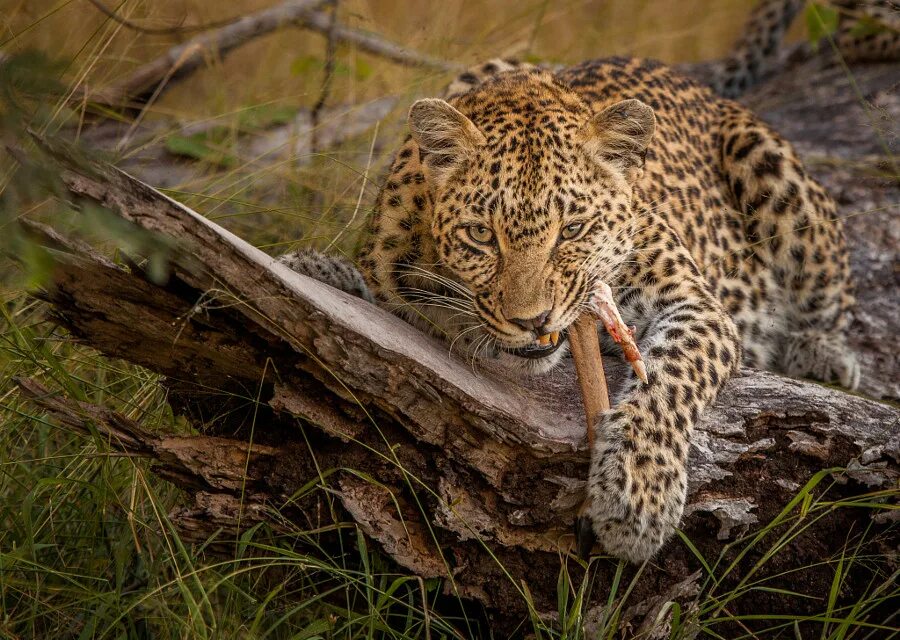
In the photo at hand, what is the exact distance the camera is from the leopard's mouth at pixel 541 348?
4.41m

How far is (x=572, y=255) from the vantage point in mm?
4566

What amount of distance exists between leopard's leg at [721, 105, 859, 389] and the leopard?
59 cm

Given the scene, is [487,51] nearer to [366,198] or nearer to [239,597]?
[366,198]

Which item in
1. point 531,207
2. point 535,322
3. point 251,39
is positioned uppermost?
point 531,207

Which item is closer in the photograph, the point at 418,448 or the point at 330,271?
the point at 418,448

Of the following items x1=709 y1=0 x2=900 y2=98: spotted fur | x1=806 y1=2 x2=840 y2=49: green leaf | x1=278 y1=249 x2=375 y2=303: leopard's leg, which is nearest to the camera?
x1=278 y1=249 x2=375 y2=303: leopard's leg

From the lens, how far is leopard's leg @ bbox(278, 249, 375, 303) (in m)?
5.29

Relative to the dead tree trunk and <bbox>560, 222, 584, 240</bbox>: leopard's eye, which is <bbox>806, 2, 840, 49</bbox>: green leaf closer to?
<bbox>560, 222, 584, 240</bbox>: leopard's eye

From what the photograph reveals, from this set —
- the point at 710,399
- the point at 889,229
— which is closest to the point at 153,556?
the point at 710,399

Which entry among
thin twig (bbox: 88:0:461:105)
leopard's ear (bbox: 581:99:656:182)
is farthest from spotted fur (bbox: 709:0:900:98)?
leopard's ear (bbox: 581:99:656:182)

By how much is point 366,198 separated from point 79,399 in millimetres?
2774

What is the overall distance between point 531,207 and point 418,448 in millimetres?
1255

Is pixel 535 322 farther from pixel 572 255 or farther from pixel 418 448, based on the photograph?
pixel 418 448

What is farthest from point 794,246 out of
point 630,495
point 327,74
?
point 327,74
